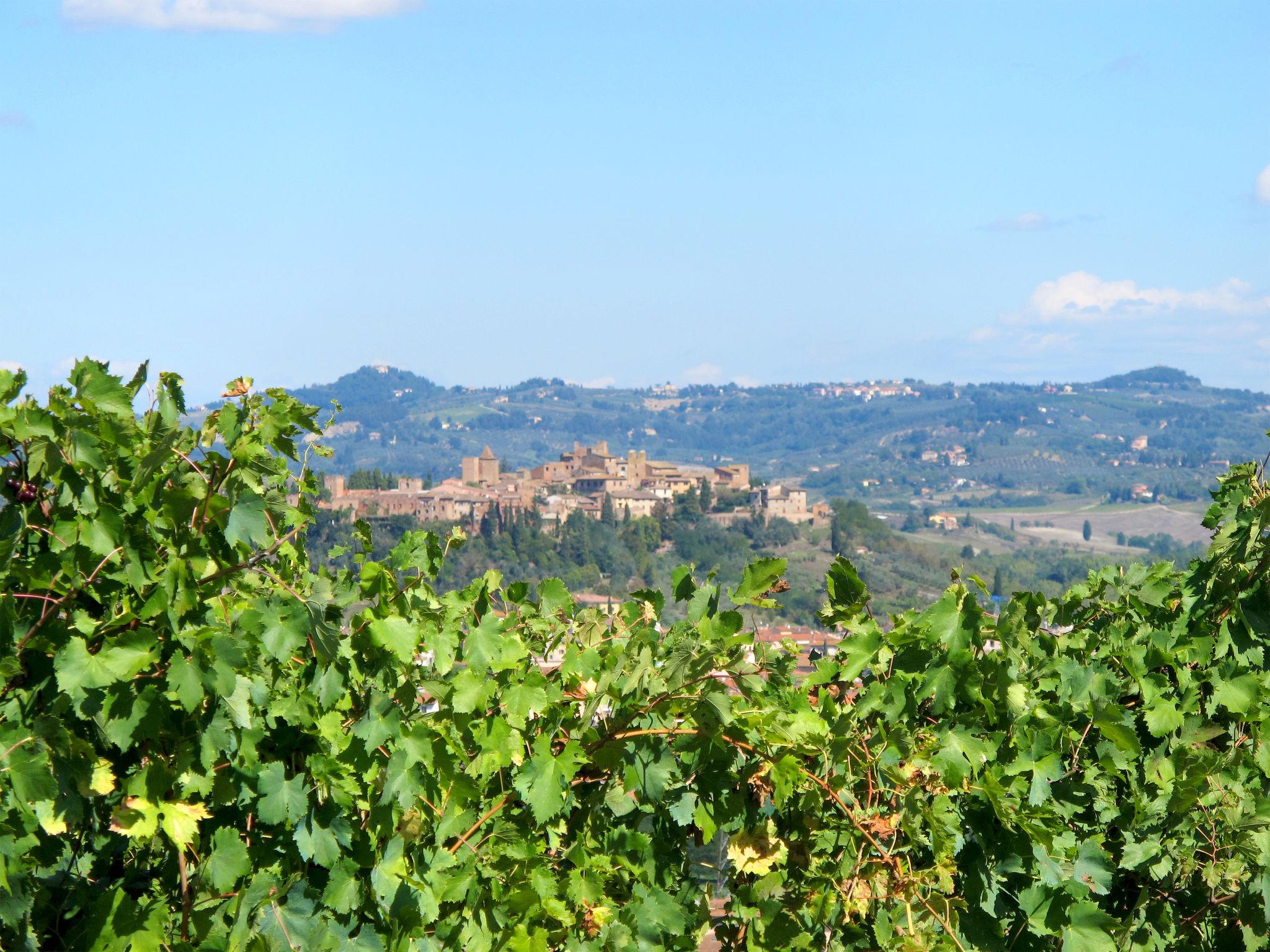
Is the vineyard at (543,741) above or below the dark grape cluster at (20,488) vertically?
below

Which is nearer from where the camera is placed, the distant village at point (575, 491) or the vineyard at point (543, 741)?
the vineyard at point (543, 741)

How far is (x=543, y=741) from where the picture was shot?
107 inches

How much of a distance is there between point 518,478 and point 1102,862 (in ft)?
333

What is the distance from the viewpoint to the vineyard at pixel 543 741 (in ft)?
7.31

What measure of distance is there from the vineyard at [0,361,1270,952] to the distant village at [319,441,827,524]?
68.0m

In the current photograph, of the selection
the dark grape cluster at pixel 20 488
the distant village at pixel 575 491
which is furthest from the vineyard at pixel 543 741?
the distant village at pixel 575 491

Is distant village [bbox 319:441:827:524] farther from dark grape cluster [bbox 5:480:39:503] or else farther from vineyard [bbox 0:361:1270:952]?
dark grape cluster [bbox 5:480:39:503]

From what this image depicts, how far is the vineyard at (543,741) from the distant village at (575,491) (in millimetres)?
67981

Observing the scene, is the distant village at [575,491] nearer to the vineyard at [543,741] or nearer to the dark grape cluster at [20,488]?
the vineyard at [543,741]

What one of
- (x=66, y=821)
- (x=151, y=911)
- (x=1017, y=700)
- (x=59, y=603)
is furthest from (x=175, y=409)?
(x=1017, y=700)

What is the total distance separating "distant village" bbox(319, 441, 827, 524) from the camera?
7800 cm

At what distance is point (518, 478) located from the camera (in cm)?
10425

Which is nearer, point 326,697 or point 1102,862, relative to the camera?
point 326,697

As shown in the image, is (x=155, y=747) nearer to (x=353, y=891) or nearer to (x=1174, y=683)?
(x=353, y=891)
